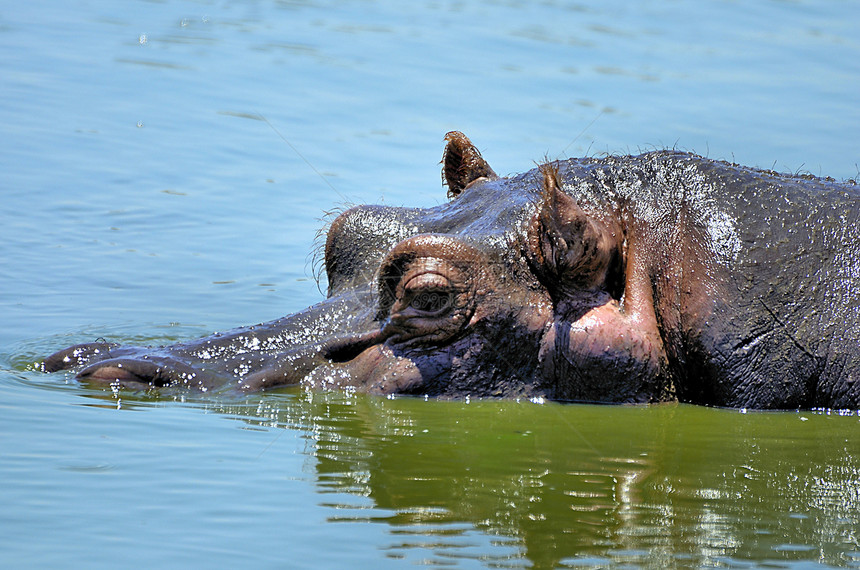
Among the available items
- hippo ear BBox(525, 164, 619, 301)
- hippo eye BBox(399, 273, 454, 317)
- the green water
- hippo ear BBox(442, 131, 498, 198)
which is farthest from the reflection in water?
hippo ear BBox(442, 131, 498, 198)

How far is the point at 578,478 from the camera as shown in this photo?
6344 mm

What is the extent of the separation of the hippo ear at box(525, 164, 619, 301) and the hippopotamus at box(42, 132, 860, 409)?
11mm

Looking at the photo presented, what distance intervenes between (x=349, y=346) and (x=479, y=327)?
2.57 feet

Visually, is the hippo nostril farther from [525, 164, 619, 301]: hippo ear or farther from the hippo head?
[525, 164, 619, 301]: hippo ear

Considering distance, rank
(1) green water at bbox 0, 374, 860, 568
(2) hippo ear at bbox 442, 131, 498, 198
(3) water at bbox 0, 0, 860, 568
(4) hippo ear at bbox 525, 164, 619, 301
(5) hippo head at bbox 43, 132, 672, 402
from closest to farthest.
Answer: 1. (1) green water at bbox 0, 374, 860, 568
2. (3) water at bbox 0, 0, 860, 568
3. (4) hippo ear at bbox 525, 164, 619, 301
4. (5) hippo head at bbox 43, 132, 672, 402
5. (2) hippo ear at bbox 442, 131, 498, 198

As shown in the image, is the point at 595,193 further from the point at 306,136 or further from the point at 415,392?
the point at 306,136

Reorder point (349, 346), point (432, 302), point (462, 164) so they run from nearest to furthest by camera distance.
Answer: point (432, 302) < point (349, 346) < point (462, 164)

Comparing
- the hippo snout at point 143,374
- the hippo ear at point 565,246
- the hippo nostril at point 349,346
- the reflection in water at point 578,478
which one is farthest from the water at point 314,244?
the hippo ear at point 565,246

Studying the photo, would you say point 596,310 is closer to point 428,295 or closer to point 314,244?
point 428,295

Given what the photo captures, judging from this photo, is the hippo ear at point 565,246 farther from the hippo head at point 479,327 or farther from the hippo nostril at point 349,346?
the hippo nostril at point 349,346

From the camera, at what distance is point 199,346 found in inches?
299

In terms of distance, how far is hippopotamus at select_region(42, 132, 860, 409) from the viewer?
7.16 metres

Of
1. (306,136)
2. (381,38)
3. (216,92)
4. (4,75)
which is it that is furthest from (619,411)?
(381,38)

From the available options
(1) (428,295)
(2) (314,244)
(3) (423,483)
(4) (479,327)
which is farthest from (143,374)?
(2) (314,244)
